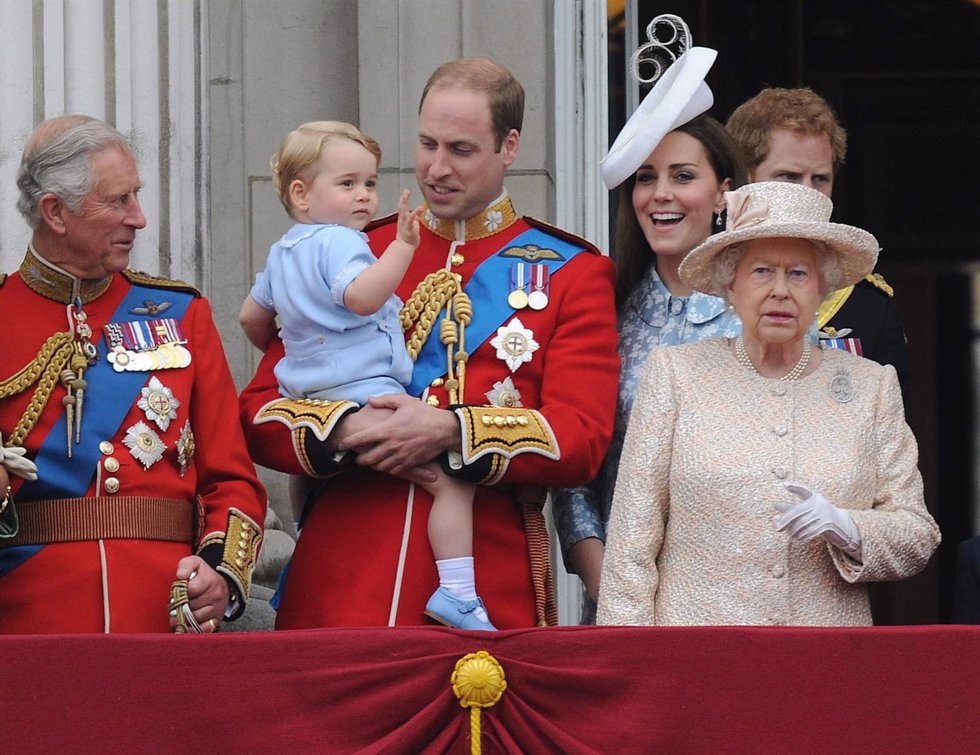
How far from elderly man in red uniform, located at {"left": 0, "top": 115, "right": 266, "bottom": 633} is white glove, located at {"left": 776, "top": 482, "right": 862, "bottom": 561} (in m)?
1.08

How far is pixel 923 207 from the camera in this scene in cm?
1000

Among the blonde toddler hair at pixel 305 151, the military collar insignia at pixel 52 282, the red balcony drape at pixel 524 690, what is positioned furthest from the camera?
the blonde toddler hair at pixel 305 151

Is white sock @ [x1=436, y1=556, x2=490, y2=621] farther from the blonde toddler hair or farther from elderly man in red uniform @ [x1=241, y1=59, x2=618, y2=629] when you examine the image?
the blonde toddler hair

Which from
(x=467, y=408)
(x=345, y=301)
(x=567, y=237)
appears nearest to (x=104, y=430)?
(x=345, y=301)

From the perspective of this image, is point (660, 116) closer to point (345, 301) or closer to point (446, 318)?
point (446, 318)

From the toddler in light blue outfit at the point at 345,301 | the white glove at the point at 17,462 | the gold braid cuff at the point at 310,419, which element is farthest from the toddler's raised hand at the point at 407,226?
the white glove at the point at 17,462

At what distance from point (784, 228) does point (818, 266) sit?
148mm

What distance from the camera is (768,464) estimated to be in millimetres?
4098

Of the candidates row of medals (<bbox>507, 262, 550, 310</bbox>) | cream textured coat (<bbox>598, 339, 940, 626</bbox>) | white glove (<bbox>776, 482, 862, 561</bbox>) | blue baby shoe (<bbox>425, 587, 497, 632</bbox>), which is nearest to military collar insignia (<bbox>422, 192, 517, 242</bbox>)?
row of medals (<bbox>507, 262, 550, 310</bbox>)

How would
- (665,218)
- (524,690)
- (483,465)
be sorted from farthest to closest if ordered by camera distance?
(665,218)
(483,465)
(524,690)

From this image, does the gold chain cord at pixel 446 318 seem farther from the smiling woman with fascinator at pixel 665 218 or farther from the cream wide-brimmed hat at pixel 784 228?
the cream wide-brimmed hat at pixel 784 228

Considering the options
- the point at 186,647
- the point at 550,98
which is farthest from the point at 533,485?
the point at 550,98

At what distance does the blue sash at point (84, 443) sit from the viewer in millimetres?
4234

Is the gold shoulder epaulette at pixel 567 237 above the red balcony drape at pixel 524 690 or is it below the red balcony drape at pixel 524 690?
above
